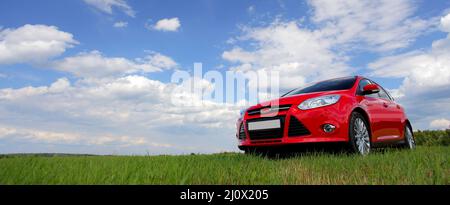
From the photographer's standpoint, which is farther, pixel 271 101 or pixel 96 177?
pixel 271 101

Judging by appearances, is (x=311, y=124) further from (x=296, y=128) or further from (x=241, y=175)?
(x=241, y=175)

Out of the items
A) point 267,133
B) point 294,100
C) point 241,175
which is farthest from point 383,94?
point 241,175

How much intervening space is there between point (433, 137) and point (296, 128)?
1123 centimetres

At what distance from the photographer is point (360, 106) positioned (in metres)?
6.37

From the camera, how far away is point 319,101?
5906 mm

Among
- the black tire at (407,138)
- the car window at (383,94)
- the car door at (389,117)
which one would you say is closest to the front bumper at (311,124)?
the car door at (389,117)

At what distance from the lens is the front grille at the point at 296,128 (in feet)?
19.1

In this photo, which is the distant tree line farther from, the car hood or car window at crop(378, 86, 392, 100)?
the car hood

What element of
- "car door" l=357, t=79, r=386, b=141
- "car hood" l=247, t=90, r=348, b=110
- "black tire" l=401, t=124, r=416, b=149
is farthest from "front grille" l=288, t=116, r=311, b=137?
"black tire" l=401, t=124, r=416, b=149
